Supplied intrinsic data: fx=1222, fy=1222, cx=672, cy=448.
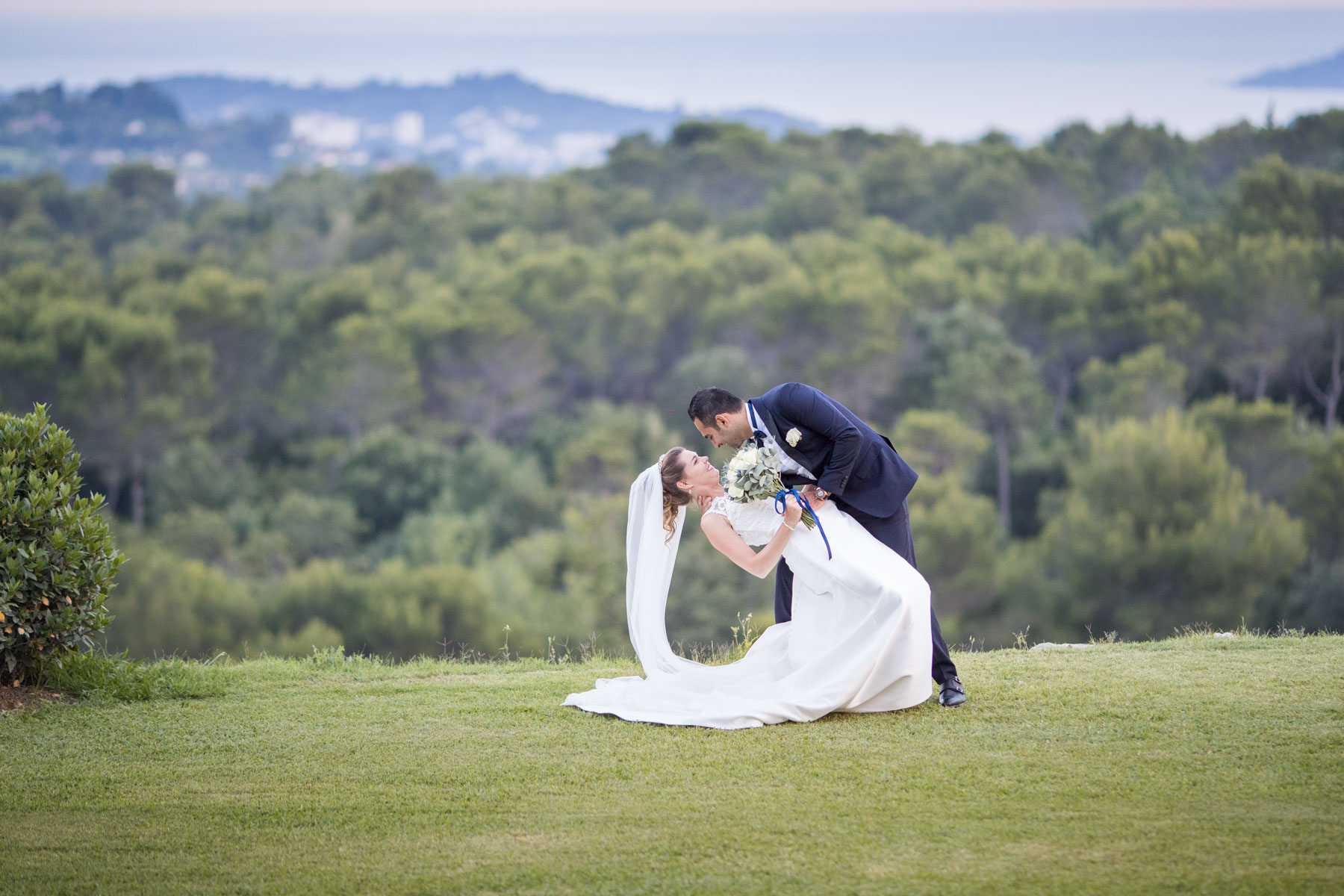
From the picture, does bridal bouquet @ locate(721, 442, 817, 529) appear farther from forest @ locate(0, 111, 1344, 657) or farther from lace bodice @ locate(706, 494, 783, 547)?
forest @ locate(0, 111, 1344, 657)

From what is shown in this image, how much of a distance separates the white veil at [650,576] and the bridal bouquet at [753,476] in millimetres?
419

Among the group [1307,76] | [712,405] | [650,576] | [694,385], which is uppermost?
[1307,76]

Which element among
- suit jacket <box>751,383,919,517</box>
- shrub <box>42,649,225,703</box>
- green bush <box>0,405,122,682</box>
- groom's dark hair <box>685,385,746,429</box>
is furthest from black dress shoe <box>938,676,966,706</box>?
green bush <box>0,405,122,682</box>

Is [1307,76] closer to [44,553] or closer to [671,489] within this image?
[671,489]

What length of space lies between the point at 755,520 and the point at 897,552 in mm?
639

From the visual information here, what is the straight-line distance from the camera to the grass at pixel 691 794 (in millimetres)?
3498

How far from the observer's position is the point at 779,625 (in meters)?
5.51

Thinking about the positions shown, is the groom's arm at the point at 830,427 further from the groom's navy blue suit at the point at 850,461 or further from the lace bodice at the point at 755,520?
the lace bodice at the point at 755,520

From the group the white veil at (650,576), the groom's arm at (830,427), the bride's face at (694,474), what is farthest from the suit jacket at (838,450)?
the white veil at (650,576)

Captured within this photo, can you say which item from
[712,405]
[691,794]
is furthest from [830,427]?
[691,794]

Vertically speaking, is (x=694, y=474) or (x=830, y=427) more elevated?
(x=830, y=427)

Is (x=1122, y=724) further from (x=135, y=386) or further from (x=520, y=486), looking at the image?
(x=135, y=386)

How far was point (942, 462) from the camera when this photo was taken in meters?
32.0

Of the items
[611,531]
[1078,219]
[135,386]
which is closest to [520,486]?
[611,531]
